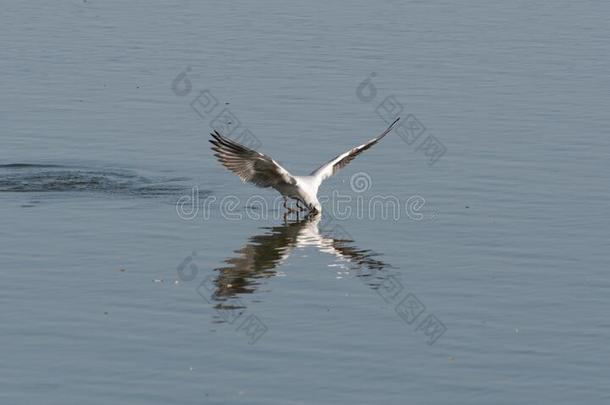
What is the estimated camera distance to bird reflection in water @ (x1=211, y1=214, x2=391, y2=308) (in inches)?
688

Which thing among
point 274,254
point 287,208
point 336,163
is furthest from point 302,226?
point 274,254

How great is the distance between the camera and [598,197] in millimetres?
22109

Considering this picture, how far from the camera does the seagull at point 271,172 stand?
20594 millimetres

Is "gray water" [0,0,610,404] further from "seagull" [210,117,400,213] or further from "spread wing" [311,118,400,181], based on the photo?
"spread wing" [311,118,400,181]

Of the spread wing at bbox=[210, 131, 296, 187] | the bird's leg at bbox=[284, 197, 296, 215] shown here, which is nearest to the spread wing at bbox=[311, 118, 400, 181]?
the spread wing at bbox=[210, 131, 296, 187]

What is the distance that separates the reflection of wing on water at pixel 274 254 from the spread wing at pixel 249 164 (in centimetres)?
78

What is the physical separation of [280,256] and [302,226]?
211 centimetres

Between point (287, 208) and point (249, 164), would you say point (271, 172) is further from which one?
point (287, 208)

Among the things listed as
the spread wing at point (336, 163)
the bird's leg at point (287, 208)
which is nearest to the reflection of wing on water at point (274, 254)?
the bird's leg at point (287, 208)

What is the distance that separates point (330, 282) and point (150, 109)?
11.4 meters

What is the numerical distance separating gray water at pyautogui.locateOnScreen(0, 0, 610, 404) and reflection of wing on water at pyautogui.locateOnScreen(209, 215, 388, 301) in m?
0.06

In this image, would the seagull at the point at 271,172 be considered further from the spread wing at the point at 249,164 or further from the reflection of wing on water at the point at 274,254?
the reflection of wing on water at the point at 274,254

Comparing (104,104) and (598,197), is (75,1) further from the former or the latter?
(598,197)

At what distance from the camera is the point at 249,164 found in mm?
20969
